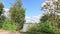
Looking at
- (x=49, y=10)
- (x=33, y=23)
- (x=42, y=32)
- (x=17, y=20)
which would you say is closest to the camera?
(x=42, y=32)

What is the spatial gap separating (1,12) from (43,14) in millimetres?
4482

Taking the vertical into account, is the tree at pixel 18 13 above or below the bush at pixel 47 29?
above

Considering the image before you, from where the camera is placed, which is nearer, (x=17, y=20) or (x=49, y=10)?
(x=49, y=10)

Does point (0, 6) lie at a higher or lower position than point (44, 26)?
higher

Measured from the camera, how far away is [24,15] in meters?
16.8

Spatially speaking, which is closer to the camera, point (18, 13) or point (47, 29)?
point (47, 29)

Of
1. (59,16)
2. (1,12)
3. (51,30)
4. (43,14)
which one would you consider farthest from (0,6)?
(51,30)

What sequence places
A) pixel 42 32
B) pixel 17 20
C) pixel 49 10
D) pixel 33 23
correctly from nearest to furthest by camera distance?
pixel 42 32
pixel 33 23
pixel 49 10
pixel 17 20

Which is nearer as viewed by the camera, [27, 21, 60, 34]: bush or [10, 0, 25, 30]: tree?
[27, 21, 60, 34]: bush

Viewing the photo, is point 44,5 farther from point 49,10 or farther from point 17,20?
point 17,20

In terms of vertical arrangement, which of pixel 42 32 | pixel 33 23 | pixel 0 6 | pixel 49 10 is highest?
pixel 0 6

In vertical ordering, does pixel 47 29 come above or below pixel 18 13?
below

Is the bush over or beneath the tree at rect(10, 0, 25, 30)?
beneath

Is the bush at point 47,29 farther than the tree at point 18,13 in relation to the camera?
No
